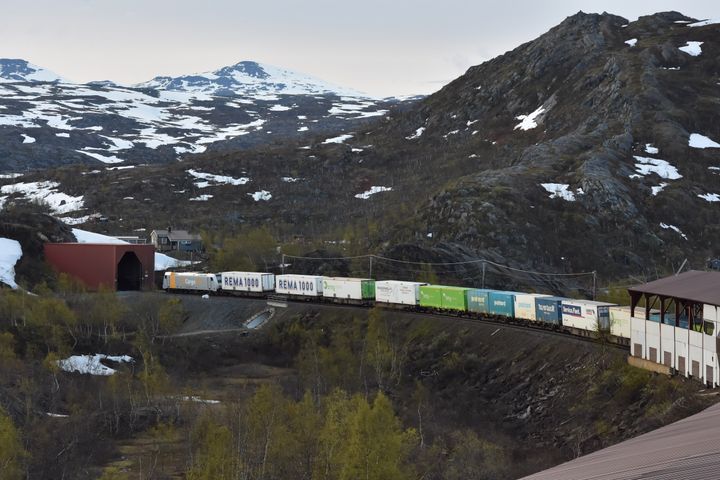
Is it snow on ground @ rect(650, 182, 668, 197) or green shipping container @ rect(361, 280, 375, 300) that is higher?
snow on ground @ rect(650, 182, 668, 197)

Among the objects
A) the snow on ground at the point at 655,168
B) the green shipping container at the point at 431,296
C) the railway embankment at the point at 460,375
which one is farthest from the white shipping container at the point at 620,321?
the snow on ground at the point at 655,168

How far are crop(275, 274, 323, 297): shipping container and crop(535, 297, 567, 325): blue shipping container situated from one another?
109 ft

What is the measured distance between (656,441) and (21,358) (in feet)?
210

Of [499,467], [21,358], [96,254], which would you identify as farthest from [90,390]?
[96,254]

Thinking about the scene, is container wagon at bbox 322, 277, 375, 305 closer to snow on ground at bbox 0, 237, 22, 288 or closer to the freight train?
the freight train

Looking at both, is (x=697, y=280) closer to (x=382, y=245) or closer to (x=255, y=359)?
(x=255, y=359)

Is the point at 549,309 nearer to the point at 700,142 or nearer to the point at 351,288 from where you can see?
the point at 351,288

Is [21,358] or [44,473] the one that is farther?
[21,358]

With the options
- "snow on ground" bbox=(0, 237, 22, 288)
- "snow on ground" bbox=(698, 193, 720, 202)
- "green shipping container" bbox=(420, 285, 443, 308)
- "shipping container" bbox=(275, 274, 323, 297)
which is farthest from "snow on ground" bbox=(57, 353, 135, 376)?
"snow on ground" bbox=(698, 193, 720, 202)

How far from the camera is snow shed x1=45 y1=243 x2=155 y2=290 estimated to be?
11406cm

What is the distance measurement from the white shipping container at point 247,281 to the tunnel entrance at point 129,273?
1461 centimetres

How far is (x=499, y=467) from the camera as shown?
46.3 m

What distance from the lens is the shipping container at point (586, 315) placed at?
63219 millimetres

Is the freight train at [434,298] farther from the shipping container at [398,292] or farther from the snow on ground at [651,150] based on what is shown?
the snow on ground at [651,150]
